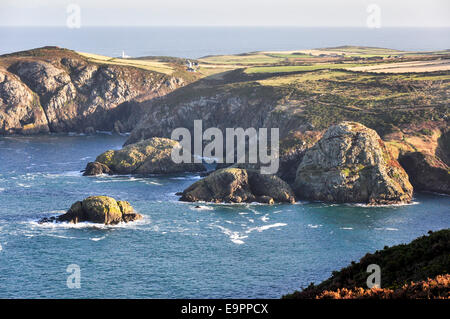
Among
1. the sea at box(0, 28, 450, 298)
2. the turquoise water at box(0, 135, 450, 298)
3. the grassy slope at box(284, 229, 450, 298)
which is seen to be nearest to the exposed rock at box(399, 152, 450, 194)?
the sea at box(0, 28, 450, 298)

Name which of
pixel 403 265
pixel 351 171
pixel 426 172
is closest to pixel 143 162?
pixel 351 171

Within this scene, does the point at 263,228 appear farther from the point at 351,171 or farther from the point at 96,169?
the point at 96,169

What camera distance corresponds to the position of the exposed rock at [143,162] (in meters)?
148

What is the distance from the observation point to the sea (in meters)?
80.4

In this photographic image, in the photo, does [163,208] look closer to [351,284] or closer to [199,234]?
[199,234]

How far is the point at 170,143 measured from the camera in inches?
6102

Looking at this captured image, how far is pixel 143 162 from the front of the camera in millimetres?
149500

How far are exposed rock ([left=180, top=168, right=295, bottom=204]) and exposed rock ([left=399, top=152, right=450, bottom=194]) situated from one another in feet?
92.8

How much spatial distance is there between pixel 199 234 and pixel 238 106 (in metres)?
89.9

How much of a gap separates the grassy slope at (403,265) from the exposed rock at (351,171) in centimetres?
5802

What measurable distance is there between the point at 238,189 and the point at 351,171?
22.4 m

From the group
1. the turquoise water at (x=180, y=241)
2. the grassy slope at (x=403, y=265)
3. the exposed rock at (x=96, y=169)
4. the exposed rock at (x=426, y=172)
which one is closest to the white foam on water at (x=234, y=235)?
the turquoise water at (x=180, y=241)

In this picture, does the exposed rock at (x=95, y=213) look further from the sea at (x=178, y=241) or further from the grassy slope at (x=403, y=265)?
the grassy slope at (x=403, y=265)

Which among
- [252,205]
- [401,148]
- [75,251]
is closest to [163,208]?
[252,205]
